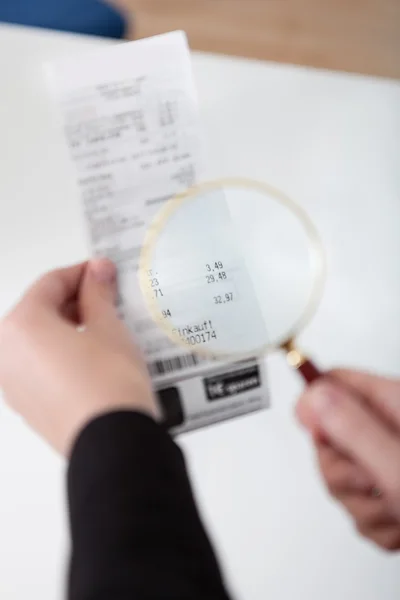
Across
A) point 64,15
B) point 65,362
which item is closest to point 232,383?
point 65,362

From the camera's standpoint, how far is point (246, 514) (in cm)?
65

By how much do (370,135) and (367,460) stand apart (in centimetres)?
46

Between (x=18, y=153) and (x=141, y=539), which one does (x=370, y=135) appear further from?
(x=141, y=539)

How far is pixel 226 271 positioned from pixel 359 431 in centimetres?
26

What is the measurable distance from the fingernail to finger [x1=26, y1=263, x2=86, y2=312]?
0.01 meters

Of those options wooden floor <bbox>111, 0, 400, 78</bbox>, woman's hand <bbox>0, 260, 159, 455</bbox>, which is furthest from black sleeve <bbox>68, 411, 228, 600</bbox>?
wooden floor <bbox>111, 0, 400, 78</bbox>

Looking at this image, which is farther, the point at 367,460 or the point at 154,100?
the point at 154,100

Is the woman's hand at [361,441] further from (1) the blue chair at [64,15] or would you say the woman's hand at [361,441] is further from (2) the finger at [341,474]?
(1) the blue chair at [64,15]

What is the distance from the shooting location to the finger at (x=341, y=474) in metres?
0.49

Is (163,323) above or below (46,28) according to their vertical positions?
below

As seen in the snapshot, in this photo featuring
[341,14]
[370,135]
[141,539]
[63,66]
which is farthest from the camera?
[341,14]

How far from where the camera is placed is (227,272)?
2.03ft

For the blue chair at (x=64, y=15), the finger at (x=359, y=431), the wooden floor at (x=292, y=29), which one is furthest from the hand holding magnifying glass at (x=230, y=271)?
the wooden floor at (x=292, y=29)

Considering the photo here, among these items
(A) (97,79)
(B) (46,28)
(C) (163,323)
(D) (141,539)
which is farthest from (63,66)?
(D) (141,539)
